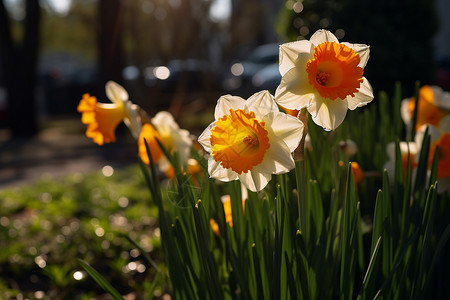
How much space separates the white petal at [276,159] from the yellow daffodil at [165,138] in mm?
579

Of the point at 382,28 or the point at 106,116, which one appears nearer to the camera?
the point at 106,116

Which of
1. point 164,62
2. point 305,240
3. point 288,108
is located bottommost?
point 164,62

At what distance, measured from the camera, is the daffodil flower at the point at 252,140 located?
1.05 meters

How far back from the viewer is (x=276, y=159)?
108 cm

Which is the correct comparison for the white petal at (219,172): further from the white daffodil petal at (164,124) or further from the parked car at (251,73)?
the parked car at (251,73)

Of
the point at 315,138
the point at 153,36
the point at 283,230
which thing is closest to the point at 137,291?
the point at 315,138

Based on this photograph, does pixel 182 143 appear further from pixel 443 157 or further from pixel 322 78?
pixel 443 157

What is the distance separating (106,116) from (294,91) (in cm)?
73

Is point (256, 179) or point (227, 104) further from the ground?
point (227, 104)

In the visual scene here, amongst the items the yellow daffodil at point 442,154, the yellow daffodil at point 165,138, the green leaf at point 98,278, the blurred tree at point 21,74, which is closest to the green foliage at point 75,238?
the green leaf at point 98,278

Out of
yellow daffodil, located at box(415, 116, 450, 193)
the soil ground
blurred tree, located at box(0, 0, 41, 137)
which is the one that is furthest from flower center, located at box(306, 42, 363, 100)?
blurred tree, located at box(0, 0, 41, 137)

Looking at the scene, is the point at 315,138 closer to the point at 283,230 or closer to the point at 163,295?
the point at 283,230

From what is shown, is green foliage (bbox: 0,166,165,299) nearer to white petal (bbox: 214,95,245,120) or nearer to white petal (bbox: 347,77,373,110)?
white petal (bbox: 214,95,245,120)

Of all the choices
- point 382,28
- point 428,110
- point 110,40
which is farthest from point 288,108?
point 110,40
